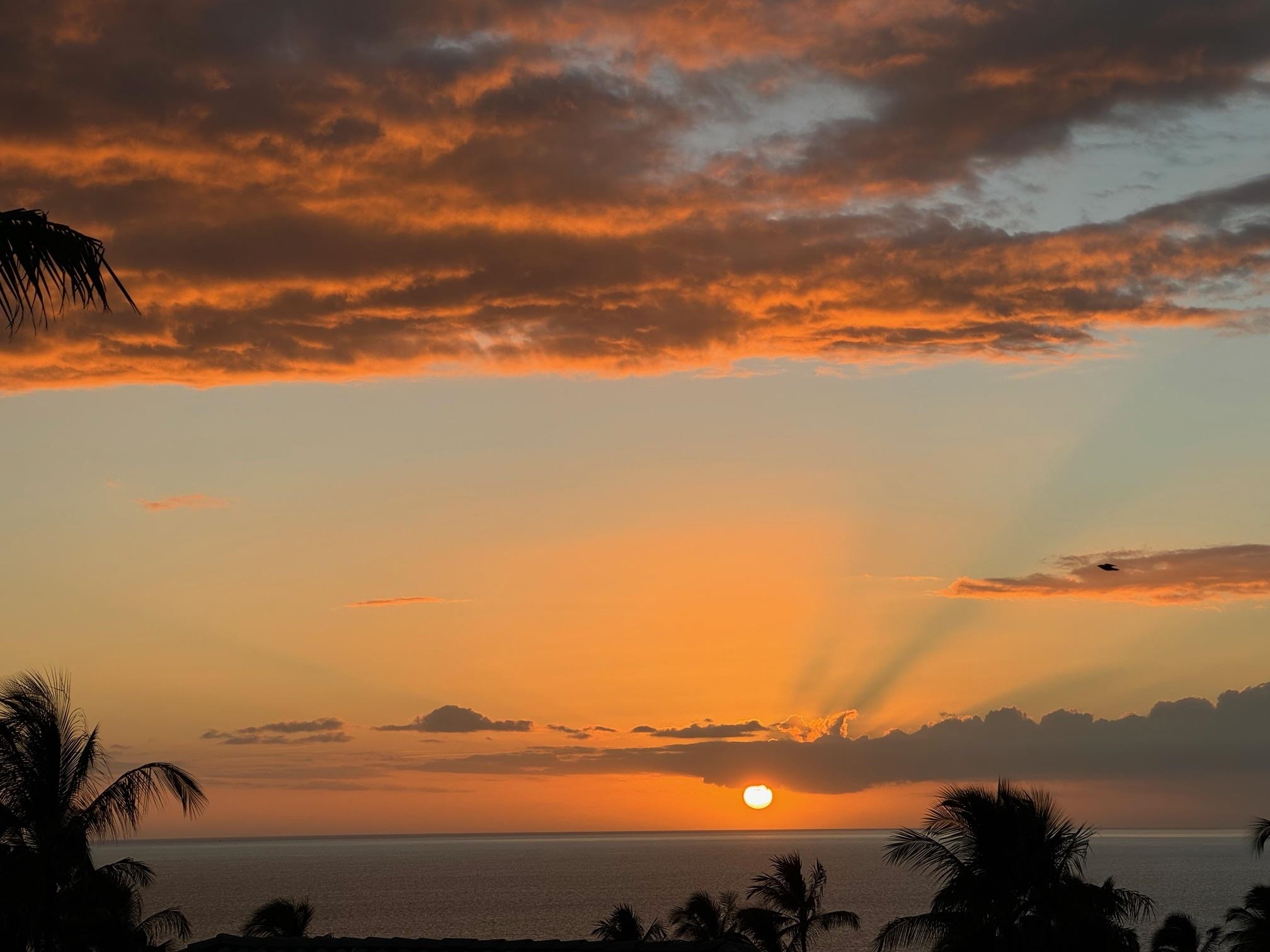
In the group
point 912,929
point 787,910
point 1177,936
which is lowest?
point 1177,936

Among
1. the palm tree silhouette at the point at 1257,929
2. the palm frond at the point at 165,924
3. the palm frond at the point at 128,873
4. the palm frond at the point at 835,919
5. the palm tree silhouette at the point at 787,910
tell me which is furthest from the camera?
the palm frond at the point at 835,919

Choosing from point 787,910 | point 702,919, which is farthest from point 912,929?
point 702,919

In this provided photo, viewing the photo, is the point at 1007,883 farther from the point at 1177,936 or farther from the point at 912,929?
the point at 1177,936

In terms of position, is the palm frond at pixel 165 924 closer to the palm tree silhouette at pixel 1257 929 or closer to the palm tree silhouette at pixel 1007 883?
the palm tree silhouette at pixel 1007 883

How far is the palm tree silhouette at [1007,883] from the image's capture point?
2934 cm

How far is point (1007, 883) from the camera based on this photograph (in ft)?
100

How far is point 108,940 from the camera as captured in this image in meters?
28.9

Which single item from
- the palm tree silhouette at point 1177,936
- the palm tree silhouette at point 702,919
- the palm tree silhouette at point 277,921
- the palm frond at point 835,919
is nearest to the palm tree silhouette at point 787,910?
the palm frond at point 835,919

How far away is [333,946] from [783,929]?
3144 cm

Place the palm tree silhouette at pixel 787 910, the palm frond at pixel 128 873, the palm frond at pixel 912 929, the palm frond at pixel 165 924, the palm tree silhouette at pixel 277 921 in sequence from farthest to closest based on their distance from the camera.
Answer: the palm tree silhouette at pixel 787 910
the palm tree silhouette at pixel 277 921
the palm frond at pixel 912 929
the palm frond at pixel 165 924
the palm frond at pixel 128 873

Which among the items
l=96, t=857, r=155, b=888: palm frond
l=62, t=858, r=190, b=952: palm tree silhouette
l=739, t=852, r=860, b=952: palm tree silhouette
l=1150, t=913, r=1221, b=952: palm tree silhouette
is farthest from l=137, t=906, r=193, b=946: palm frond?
l=1150, t=913, r=1221, b=952: palm tree silhouette

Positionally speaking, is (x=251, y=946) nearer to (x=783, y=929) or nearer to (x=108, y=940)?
(x=108, y=940)

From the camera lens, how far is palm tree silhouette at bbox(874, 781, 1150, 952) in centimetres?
2934

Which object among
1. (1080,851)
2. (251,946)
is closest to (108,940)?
(251,946)
